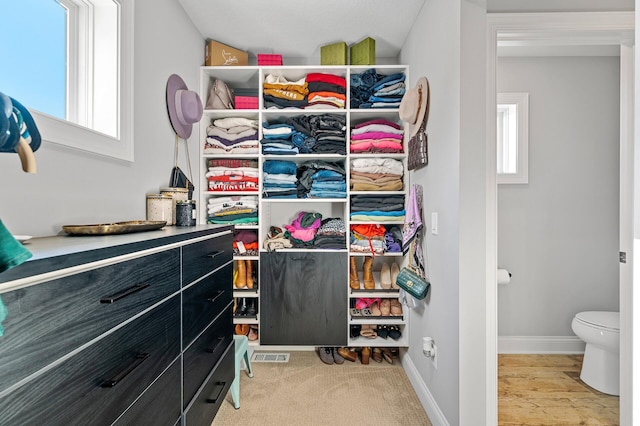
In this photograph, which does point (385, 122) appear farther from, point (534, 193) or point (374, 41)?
point (534, 193)

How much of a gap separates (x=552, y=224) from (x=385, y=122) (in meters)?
1.60

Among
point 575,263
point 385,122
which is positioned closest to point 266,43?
point 385,122

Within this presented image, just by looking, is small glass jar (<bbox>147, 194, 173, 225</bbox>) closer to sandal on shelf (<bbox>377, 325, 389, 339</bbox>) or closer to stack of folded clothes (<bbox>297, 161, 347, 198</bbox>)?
stack of folded clothes (<bbox>297, 161, 347, 198</bbox>)

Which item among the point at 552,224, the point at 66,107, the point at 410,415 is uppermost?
the point at 66,107

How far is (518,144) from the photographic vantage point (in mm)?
2525

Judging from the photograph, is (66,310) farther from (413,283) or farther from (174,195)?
(413,283)

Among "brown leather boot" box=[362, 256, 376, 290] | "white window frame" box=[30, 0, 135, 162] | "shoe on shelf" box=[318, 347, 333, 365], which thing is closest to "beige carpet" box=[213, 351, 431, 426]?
"shoe on shelf" box=[318, 347, 333, 365]

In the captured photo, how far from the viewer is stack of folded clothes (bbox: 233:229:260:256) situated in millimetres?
2436

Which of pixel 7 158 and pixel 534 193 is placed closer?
pixel 7 158

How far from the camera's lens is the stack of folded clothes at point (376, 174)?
94.2 inches

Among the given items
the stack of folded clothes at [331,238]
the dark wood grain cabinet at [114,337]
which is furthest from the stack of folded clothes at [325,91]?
the dark wood grain cabinet at [114,337]

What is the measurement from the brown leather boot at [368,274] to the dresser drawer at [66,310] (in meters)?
1.75

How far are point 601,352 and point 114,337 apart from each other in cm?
273

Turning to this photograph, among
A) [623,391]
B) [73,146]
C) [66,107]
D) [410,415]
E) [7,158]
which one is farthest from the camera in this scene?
[410,415]
